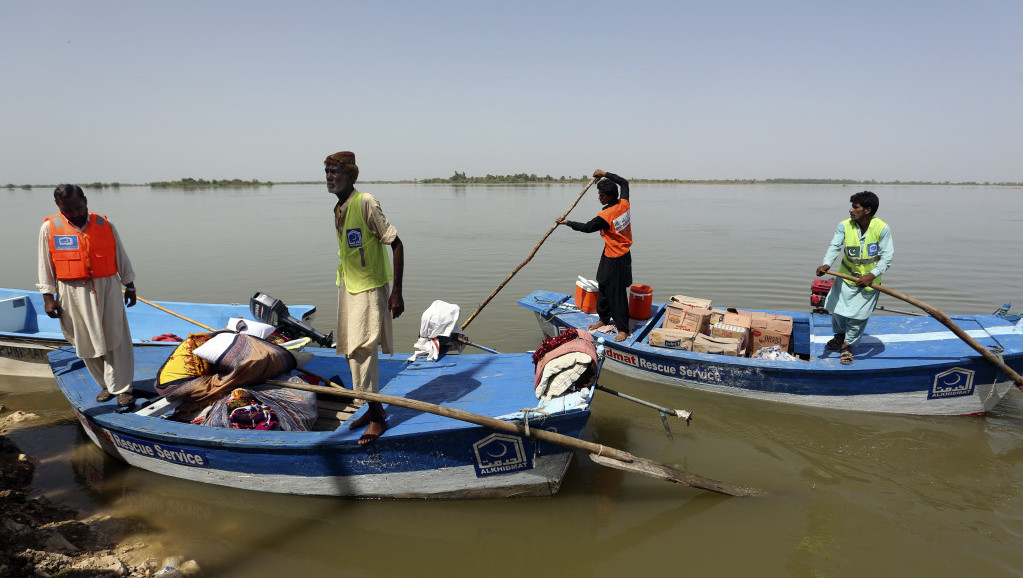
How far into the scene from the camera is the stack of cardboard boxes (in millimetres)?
5754

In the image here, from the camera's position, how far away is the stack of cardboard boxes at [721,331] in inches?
227

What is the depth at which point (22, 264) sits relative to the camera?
13.6m

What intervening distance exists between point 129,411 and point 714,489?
489cm

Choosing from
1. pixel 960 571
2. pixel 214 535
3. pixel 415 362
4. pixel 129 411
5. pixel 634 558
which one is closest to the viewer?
pixel 960 571

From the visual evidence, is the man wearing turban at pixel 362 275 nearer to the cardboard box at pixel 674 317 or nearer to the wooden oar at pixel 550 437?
the wooden oar at pixel 550 437

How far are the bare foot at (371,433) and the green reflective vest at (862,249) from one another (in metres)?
4.76

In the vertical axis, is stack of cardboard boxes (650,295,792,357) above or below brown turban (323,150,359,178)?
below

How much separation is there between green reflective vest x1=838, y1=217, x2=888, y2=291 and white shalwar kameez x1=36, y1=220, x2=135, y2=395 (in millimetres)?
6771

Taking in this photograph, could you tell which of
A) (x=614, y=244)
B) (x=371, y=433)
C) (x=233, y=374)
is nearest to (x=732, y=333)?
(x=614, y=244)

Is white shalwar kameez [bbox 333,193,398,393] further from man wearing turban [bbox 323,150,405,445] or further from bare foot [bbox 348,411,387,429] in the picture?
bare foot [bbox 348,411,387,429]

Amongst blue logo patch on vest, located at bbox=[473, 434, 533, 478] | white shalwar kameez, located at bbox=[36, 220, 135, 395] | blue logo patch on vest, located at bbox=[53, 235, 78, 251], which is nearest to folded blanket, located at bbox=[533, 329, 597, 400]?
blue logo patch on vest, located at bbox=[473, 434, 533, 478]

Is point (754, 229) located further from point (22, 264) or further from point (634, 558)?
point (22, 264)

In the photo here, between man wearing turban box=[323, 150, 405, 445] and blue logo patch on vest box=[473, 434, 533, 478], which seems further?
blue logo patch on vest box=[473, 434, 533, 478]

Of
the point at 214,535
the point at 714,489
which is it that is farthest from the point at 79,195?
the point at 714,489
